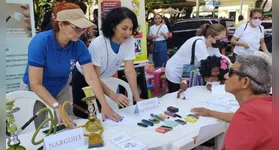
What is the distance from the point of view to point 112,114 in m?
1.73

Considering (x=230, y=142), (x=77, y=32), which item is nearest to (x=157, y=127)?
(x=230, y=142)

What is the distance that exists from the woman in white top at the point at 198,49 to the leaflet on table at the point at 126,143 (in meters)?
1.39

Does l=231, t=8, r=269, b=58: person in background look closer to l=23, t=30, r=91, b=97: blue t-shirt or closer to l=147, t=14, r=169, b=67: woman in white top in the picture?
l=147, t=14, r=169, b=67: woman in white top

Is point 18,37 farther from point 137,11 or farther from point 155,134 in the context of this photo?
point 155,134

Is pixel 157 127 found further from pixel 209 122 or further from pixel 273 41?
pixel 273 41

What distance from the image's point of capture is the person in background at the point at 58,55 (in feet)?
5.41

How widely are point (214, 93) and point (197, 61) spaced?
41cm

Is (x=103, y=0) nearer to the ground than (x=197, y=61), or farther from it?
farther from it

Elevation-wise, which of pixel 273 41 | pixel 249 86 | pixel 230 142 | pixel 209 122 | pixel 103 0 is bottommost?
pixel 209 122

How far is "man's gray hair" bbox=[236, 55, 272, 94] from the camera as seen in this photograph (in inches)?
50.5

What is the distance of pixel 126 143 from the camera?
137cm

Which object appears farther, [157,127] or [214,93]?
[214,93]

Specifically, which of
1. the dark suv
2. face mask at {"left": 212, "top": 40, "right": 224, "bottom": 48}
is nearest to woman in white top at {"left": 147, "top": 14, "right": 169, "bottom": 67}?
the dark suv

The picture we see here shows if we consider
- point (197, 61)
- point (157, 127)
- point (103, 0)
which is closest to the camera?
point (157, 127)
